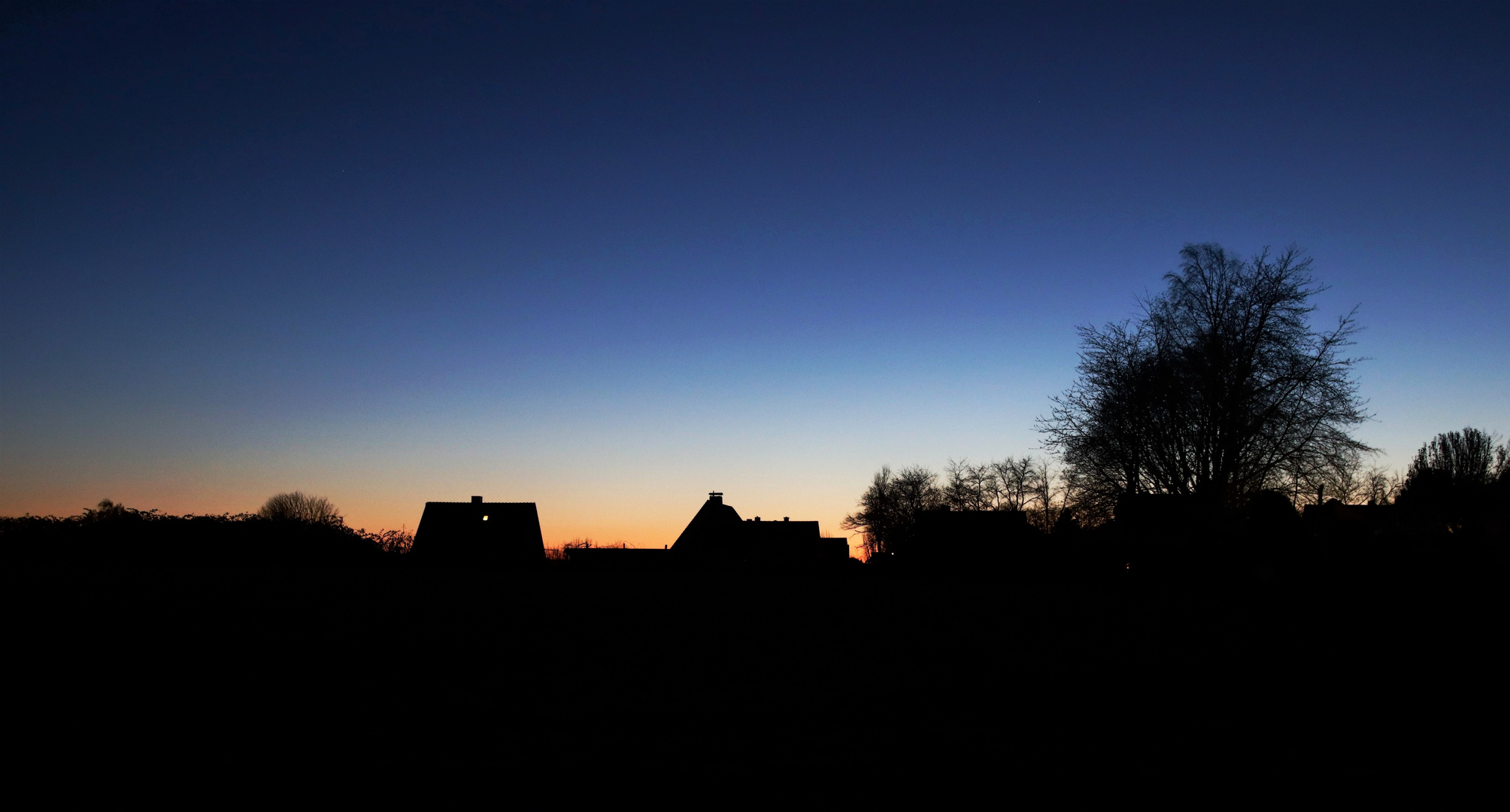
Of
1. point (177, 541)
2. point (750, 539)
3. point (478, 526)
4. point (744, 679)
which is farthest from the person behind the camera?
point (750, 539)

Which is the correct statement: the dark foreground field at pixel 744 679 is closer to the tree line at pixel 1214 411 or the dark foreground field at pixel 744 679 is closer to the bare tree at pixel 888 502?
the tree line at pixel 1214 411

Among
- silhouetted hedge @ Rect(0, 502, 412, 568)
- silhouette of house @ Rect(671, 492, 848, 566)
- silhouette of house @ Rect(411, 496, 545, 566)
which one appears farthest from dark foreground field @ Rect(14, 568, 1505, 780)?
silhouette of house @ Rect(671, 492, 848, 566)

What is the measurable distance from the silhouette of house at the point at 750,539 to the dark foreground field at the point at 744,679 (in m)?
40.2

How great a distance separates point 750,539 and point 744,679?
63904 millimetres

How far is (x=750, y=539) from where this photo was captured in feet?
230

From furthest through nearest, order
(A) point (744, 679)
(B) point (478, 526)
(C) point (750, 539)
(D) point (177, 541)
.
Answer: (C) point (750, 539) < (B) point (478, 526) < (D) point (177, 541) < (A) point (744, 679)

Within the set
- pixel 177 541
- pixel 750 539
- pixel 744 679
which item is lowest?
pixel 744 679

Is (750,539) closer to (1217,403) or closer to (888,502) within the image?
(888,502)

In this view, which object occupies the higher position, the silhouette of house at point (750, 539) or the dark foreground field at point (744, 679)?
the silhouette of house at point (750, 539)

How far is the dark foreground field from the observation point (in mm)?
4828

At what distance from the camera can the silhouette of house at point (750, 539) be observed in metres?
57.6

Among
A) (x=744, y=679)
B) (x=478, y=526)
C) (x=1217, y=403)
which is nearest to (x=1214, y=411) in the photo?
(x=1217, y=403)

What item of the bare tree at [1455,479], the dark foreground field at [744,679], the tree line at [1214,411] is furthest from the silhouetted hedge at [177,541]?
A: the bare tree at [1455,479]

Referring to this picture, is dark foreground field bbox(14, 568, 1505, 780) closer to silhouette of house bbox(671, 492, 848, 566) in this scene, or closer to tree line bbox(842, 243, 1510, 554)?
tree line bbox(842, 243, 1510, 554)
